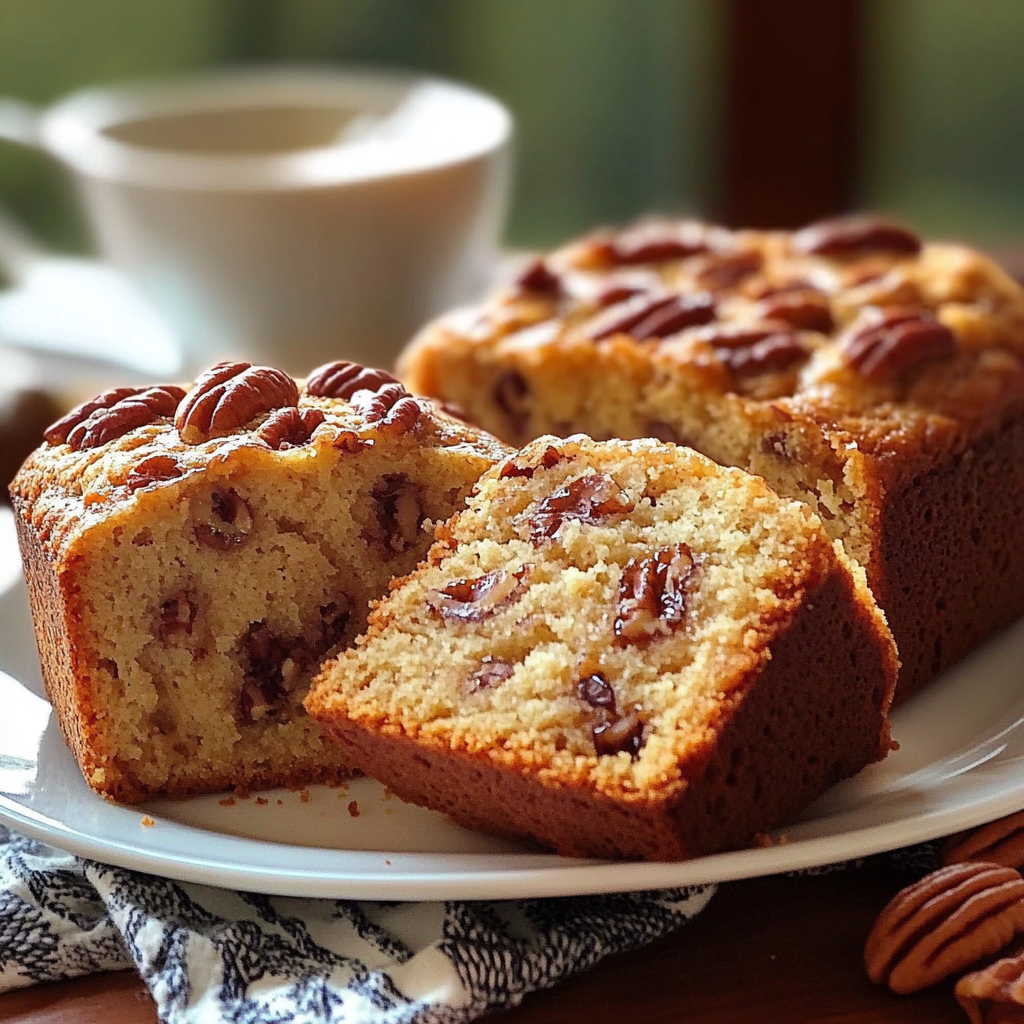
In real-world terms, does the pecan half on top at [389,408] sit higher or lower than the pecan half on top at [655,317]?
higher

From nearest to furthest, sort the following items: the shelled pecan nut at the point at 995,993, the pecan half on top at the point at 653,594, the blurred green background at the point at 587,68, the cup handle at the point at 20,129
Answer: the shelled pecan nut at the point at 995,993 → the pecan half on top at the point at 653,594 → the cup handle at the point at 20,129 → the blurred green background at the point at 587,68

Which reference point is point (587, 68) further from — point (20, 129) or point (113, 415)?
point (113, 415)

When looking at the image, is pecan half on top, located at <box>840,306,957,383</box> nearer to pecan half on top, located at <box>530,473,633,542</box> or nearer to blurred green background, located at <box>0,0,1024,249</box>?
pecan half on top, located at <box>530,473,633,542</box>

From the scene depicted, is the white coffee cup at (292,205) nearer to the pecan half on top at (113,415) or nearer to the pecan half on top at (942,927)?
the pecan half on top at (113,415)

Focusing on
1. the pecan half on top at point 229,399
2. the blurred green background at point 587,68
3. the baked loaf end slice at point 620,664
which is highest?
the pecan half on top at point 229,399

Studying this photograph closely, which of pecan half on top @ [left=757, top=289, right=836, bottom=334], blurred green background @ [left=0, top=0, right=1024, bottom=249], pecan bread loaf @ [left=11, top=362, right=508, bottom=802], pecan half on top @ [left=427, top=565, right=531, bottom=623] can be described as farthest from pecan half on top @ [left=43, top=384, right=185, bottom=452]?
blurred green background @ [left=0, top=0, right=1024, bottom=249]

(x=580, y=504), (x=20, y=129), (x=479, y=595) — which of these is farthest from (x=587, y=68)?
(x=479, y=595)

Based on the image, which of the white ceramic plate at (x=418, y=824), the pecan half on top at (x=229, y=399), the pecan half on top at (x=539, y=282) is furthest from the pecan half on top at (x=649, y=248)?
the white ceramic plate at (x=418, y=824)
